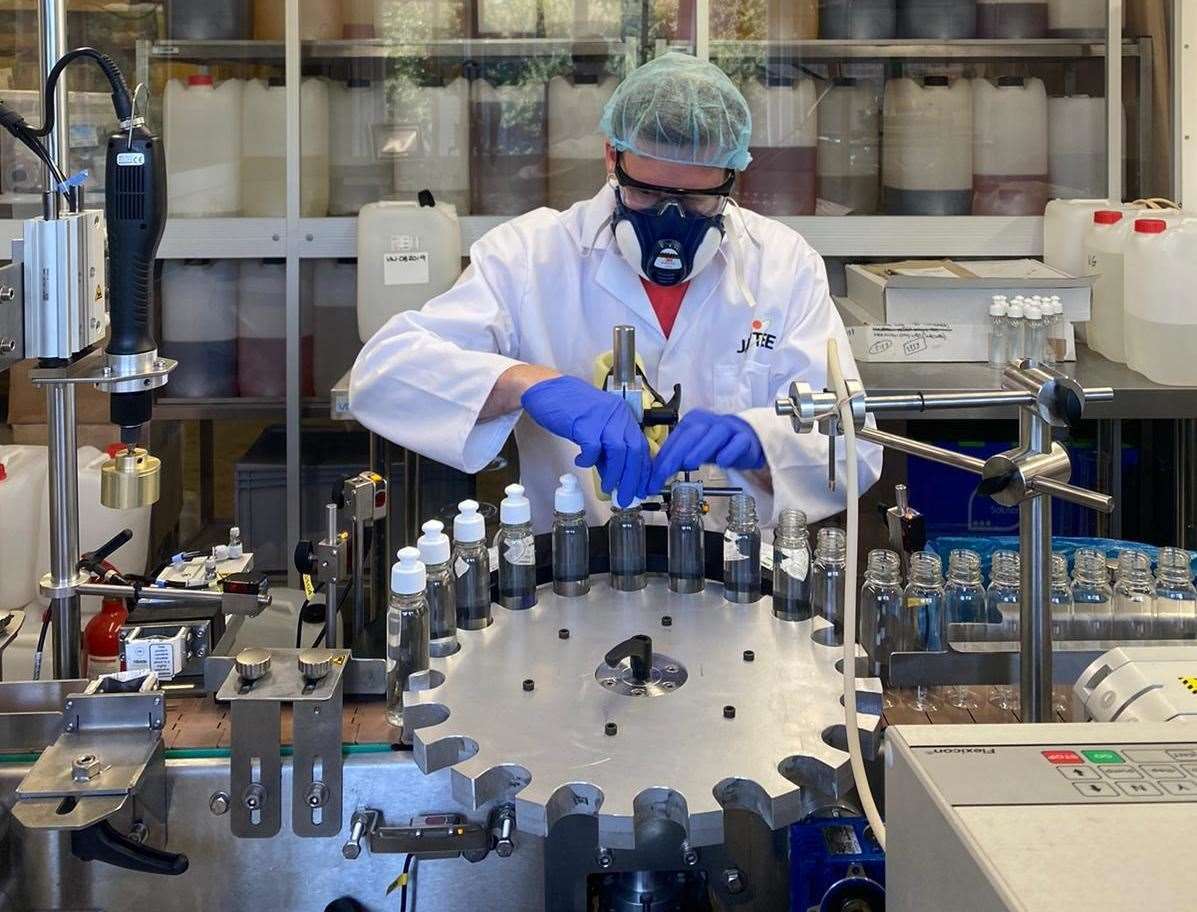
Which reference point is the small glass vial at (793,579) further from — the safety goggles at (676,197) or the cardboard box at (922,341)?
the cardboard box at (922,341)

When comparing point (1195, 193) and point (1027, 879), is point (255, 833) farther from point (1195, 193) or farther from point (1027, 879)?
point (1195, 193)

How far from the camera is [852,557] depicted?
1.06 metres

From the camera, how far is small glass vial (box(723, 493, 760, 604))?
1377 mm

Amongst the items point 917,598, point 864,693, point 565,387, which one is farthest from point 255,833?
point 565,387

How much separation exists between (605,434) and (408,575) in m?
0.53

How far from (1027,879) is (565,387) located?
3.98 ft

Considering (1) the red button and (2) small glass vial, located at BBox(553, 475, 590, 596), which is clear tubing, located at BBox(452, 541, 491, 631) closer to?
(2) small glass vial, located at BBox(553, 475, 590, 596)

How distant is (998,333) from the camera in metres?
2.85

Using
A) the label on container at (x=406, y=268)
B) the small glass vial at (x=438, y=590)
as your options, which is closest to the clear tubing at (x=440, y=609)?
the small glass vial at (x=438, y=590)

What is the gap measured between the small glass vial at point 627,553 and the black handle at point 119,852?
52cm

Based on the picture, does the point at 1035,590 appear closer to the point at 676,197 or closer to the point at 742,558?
the point at 742,558

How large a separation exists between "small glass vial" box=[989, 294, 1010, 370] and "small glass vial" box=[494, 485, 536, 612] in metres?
1.71

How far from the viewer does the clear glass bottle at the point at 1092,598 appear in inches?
52.6

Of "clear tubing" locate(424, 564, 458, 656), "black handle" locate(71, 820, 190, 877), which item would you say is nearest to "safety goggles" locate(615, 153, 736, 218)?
"clear tubing" locate(424, 564, 458, 656)
